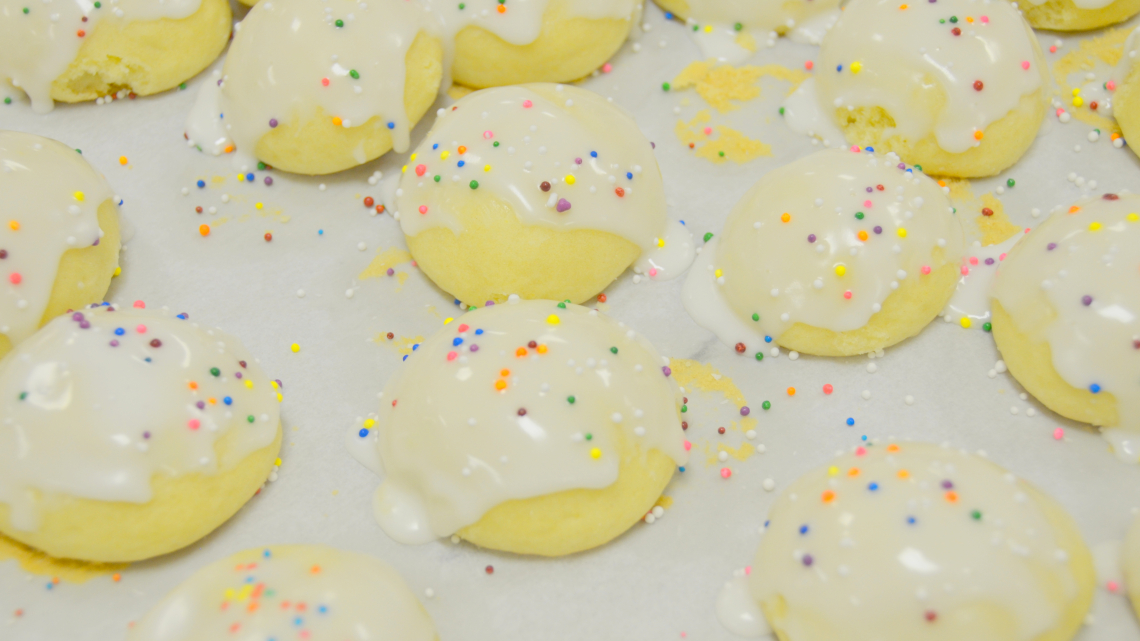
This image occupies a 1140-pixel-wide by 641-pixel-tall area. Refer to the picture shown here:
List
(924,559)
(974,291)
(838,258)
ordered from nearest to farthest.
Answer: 1. (924,559)
2. (838,258)
3. (974,291)

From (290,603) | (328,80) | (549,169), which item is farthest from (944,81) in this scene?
(290,603)

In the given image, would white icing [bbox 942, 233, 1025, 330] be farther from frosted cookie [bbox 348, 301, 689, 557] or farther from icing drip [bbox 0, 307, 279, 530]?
icing drip [bbox 0, 307, 279, 530]

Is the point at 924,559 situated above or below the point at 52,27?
below

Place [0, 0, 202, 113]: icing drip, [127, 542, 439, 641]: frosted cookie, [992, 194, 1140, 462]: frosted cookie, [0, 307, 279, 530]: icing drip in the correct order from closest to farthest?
[127, 542, 439, 641]: frosted cookie < [0, 307, 279, 530]: icing drip < [992, 194, 1140, 462]: frosted cookie < [0, 0, 202, 113]: icing drip

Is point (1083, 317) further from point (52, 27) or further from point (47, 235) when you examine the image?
point (52, 27)

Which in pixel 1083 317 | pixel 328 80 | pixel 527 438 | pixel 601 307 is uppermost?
pixel 328 80

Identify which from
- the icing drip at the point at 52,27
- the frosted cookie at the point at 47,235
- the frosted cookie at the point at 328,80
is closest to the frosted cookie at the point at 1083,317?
the frosted cookie at the point at 328,80

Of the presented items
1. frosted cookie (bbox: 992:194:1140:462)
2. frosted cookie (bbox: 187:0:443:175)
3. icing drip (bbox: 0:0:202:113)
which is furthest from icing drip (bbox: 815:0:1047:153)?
icing drip (bbox: 0:0:202:113)
